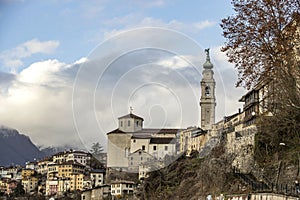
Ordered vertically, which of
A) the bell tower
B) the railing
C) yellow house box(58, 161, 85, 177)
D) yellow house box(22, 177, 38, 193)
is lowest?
yellow house box(22, 177, 38, 193)

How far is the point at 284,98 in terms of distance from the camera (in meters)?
31.2

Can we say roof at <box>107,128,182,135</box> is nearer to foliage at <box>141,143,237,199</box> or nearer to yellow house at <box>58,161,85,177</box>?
foliage at <box>141,143,237,199</box>

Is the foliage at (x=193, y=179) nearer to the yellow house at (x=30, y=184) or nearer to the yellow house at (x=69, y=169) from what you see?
the yellow house at (x=69, y=169)

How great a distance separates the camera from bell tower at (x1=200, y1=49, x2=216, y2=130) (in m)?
123

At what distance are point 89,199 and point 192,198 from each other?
232ft

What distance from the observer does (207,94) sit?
12875 cm

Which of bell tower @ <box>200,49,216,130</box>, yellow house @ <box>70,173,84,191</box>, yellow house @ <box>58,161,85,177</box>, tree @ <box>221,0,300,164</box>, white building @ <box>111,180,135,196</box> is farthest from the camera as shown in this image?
yellow house @ <box>58,161,85,177</box>

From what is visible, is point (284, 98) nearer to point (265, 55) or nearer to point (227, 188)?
point (265, 55)

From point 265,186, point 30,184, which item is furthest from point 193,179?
point 30,184

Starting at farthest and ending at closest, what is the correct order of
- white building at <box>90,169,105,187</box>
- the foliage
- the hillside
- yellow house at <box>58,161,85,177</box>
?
yellow house at <box>58,161,85,177</box>, white building at <box>90,169,105,187</box>, the foliage, the hillside

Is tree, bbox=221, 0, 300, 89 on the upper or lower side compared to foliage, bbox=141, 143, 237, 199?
upper

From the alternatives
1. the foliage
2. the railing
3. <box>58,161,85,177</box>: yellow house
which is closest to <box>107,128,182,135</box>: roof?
the foliage

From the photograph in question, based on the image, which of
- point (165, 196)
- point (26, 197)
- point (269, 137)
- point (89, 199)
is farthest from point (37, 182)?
point (269, 137)

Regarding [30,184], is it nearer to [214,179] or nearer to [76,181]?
[76,181]
